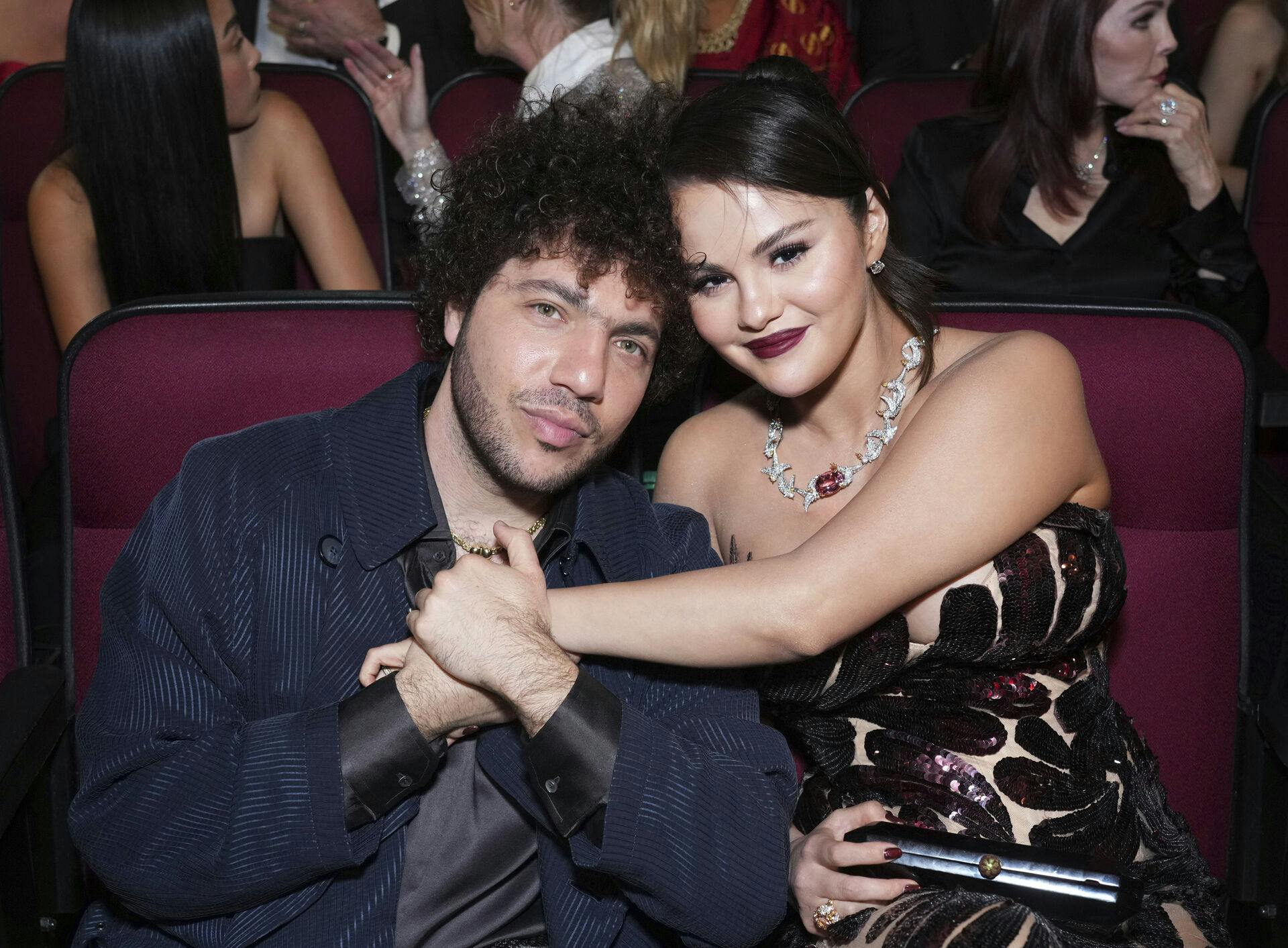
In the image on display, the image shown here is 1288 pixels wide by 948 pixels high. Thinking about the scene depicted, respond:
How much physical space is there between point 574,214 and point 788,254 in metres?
0.25

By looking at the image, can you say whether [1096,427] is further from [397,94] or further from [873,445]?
[397,94]

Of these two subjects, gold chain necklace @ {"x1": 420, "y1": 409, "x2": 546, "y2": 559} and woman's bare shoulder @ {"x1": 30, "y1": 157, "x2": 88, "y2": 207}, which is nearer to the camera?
gold chain necklace @ {"x1": 420, "y1": 409, "x2": 546, "y2": 559}

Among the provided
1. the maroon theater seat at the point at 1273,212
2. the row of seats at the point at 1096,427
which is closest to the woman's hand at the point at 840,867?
the row of seats at the point at 1096,427

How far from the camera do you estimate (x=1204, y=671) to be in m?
1.66

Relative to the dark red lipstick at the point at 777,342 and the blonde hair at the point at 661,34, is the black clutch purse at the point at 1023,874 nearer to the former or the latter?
the dark red lipstick at the point at 777,342

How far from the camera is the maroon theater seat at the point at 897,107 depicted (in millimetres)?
2479

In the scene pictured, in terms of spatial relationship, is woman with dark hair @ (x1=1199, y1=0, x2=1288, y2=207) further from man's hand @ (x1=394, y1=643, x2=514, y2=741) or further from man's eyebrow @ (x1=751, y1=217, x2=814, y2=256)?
man's hand @ (x1=394, y1=643, x2=514, y2=741)

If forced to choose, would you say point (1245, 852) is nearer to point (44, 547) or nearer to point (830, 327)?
point (830, 327)

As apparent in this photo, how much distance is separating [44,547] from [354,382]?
735 mm

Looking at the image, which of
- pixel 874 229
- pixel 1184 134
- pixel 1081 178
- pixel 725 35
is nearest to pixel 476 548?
pixel 874 229

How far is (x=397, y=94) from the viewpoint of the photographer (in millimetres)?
2754

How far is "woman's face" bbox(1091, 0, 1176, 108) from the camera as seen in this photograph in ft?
7.69

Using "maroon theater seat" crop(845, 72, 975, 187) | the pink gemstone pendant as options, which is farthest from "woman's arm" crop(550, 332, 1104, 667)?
"maroon theater seat" crop(845, 72, 975, 187)

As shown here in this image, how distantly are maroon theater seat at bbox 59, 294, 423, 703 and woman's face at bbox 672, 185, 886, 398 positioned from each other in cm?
37
